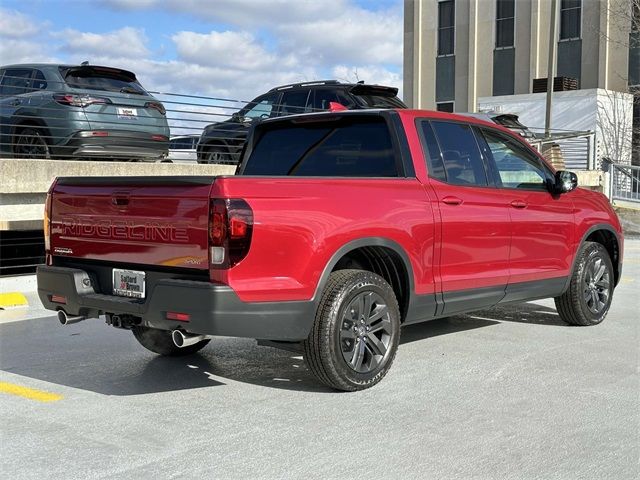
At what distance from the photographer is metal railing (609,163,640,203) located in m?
20.2

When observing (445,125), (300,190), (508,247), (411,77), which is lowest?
(508,247)

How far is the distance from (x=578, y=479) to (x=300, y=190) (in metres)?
2.23

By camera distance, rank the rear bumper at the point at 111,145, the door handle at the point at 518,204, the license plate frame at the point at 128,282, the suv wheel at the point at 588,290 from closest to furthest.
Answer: the license plate frame at the point at 128,282 → the door handle at the point at 518,204 → the suv wheel at the point at 588,290 → the rear bumper at the point at 111,145

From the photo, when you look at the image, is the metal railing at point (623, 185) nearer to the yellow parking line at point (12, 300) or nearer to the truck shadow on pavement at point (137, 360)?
the truck shadow on pavement at point (137, 360)

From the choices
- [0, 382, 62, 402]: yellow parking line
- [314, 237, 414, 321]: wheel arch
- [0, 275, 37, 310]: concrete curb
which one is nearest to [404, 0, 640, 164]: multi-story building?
[0, 275, 37, 310]: concrete curb

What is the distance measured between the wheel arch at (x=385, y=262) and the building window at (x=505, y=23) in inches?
1299

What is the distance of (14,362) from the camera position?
6.24m

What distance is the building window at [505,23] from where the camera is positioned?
1431 inches

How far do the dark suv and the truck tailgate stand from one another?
24.6ft

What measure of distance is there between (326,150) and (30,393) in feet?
8.86

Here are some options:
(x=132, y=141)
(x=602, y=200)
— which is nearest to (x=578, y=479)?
(x=602, y=200)

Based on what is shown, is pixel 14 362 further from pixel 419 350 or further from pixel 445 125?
pixel 445 125

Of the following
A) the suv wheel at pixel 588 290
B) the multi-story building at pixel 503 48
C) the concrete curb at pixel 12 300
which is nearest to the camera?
the suv wheel at pixel 588 290

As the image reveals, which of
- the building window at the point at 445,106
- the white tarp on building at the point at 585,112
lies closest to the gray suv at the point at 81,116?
the white tarp on building at the point at 585,112
